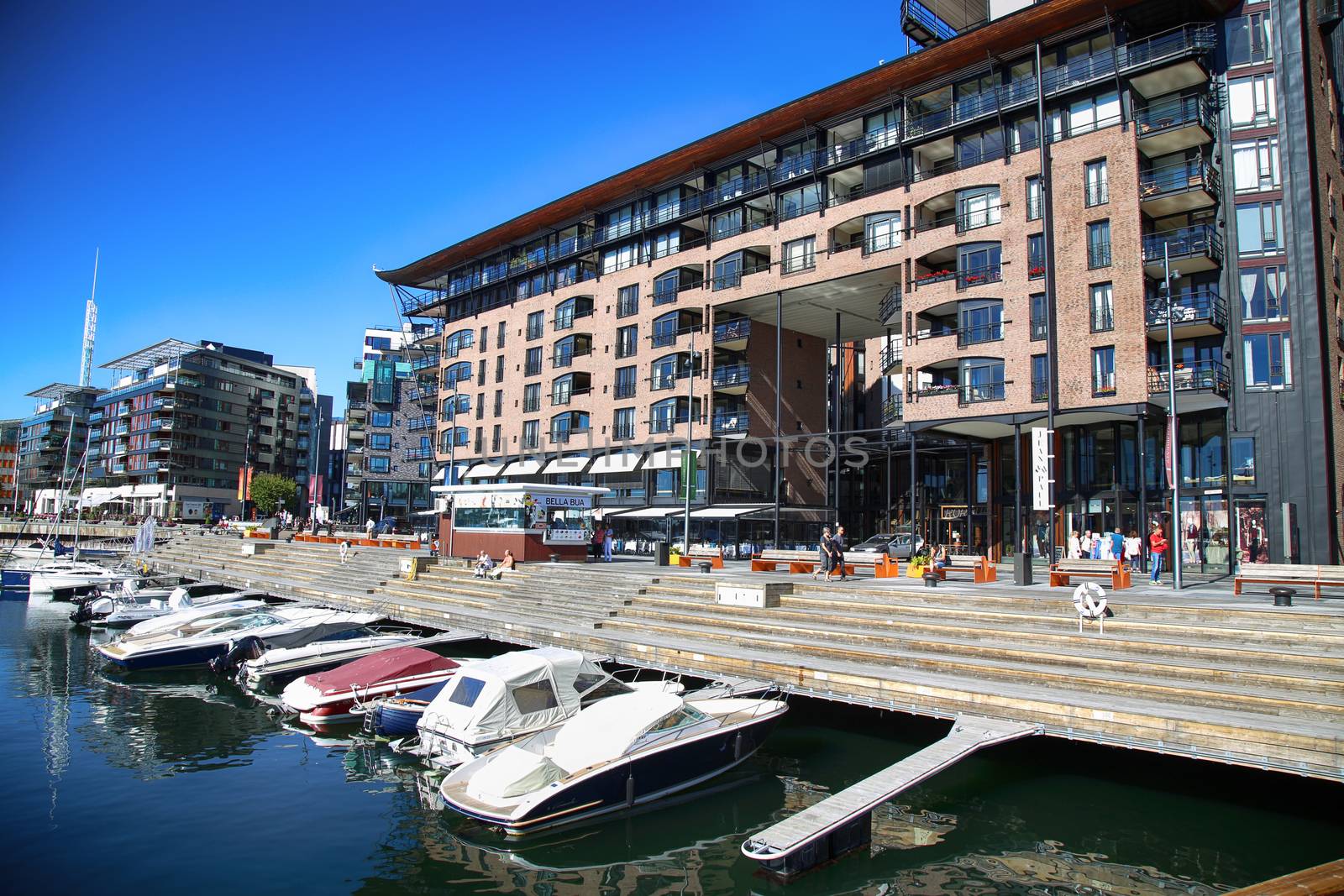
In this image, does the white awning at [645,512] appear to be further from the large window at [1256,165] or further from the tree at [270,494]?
the tree at [270,494]

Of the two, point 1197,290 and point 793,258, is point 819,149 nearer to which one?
point 793,258

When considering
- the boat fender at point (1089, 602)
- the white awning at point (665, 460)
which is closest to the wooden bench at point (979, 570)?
the boat fender at point (1089, 602)

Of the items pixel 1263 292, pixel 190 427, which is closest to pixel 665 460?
pixel 1263 292

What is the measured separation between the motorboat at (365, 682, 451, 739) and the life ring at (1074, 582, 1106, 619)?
14531 mm

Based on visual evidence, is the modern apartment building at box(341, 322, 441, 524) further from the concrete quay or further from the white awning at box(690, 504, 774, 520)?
the concrete quay

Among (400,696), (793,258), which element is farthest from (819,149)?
(400,696)

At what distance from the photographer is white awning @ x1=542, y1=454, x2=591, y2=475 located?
60.2 meters

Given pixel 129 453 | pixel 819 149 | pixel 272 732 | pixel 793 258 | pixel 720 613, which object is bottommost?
pixel 272 732

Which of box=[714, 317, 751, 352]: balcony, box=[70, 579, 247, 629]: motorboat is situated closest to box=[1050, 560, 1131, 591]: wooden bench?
box=[714, 317, 751, 352]: balcony

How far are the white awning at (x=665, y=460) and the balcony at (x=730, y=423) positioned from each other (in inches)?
108

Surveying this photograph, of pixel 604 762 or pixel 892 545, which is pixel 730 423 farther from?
pixel 604 762

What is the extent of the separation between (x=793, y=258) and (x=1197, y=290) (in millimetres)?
20642

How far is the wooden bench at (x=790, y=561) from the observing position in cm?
3053

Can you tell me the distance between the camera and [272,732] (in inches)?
766
